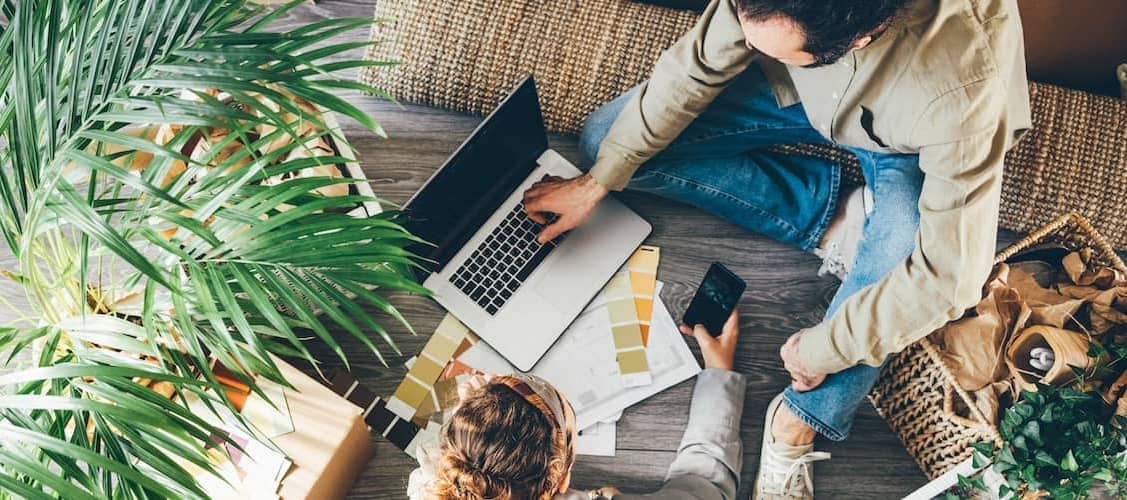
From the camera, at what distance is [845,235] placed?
149 cm

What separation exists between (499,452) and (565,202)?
0.51 meters

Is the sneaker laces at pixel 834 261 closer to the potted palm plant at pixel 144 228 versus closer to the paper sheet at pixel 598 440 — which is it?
the paper sheet at pixel 598 440

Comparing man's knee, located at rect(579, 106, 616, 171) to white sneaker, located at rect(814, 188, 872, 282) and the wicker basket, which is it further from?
the wicker basket

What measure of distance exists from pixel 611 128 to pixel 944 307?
0.61m

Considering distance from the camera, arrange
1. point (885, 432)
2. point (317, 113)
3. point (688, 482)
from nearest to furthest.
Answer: point (317, 113) < point (688, 482) < point (885, 432)

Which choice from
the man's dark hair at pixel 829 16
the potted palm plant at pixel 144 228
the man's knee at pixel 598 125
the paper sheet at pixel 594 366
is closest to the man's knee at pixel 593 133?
the man's knee at pixel 598 125

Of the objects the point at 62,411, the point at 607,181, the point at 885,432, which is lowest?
the point at 885,432

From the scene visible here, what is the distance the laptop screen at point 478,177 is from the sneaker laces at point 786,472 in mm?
663

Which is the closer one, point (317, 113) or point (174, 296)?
point (174, 296)

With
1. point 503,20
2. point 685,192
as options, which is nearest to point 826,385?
point 685,192

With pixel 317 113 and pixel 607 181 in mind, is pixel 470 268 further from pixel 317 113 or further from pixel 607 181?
pixel 317 113

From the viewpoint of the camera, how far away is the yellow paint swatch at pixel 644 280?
1475mm

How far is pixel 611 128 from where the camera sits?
142 centimetres

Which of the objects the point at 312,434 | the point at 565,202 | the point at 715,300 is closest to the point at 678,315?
the point at 715,300
